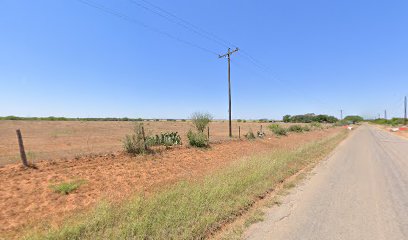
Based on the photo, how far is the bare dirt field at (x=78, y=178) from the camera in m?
5.59

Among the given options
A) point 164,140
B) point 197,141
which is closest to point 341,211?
point 197,141

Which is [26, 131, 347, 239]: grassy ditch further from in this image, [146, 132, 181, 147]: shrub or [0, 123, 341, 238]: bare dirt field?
[146, 132, 181, 147]: shrub

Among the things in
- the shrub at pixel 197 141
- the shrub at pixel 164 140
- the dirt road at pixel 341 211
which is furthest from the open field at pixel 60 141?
the dirt road at pixel 341 211

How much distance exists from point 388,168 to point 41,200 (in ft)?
41.5

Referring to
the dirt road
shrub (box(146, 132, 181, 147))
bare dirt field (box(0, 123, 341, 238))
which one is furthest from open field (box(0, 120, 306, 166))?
the dirt road

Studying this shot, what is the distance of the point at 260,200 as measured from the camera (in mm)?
6109

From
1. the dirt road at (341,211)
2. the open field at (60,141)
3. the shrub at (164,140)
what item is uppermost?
the shrub at (164,140)

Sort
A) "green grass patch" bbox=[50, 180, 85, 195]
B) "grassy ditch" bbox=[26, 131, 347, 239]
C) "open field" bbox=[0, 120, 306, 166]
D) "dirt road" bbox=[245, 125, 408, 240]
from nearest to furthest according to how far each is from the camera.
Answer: "grassy ditch" bbox=[26, 131, 347, 239] < "dirt road" bbox=[245, 125, 408, 240] < "green grass patch" bbox=[50, 180, 85, 195] < "open field" bbox=[0, 120, 306, 166]

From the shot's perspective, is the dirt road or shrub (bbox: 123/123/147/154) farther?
shrub (bbox: 123/123/147/154)

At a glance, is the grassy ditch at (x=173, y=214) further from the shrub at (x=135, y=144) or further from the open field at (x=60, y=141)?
the open field at (x=60, y=141)

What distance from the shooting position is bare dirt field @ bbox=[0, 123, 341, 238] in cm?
559

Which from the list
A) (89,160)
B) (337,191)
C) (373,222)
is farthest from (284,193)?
(89,160)

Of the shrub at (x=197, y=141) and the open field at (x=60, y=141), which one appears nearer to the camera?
the open field at (x=60, y=141)

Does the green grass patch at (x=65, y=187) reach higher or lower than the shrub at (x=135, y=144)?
lower
